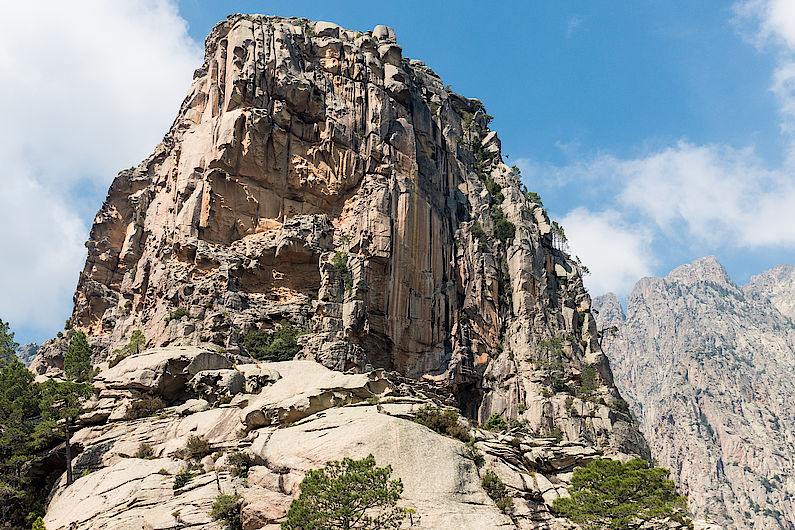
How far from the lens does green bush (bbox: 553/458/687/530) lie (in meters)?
39.3

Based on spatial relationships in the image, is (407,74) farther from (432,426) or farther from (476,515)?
(476,515)

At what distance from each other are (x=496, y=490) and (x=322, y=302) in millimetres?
38454

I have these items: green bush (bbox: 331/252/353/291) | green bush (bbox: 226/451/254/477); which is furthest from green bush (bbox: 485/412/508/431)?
green bush (bbox: 226/451/254/477)

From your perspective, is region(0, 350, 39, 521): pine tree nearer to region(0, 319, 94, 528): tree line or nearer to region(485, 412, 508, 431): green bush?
region(0, 319, 94, 528): tree line

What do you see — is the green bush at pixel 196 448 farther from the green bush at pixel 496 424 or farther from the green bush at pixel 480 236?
the green bush at pixel 480 236

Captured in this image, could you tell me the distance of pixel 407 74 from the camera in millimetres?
98875

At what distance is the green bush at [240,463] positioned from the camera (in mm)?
40812

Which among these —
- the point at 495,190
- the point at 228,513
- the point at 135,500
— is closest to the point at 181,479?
the point at 135,500

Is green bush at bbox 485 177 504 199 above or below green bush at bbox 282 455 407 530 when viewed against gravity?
above

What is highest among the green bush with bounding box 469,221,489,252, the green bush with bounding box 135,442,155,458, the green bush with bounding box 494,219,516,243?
the green bush with bounding box 494,219,516,243

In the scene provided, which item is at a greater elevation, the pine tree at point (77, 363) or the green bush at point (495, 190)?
the green bush at point (495, 190)

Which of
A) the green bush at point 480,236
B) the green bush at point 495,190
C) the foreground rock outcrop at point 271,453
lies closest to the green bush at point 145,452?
the foreground rock outcrop at point 271,453

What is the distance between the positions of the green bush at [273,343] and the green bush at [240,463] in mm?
25810

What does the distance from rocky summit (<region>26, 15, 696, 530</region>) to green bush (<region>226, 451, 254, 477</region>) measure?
19cm
